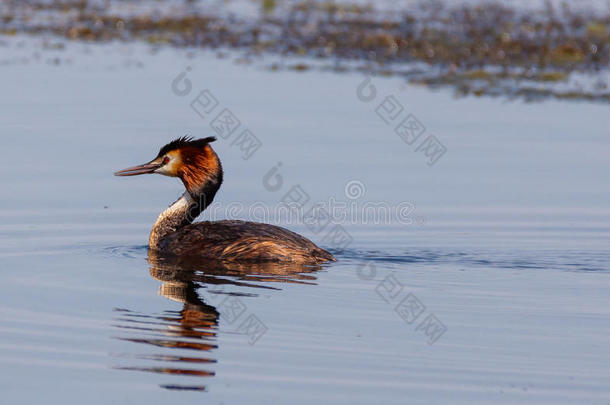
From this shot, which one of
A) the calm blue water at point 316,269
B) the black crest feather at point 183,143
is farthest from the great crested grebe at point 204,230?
the calm blue water at point 316,269

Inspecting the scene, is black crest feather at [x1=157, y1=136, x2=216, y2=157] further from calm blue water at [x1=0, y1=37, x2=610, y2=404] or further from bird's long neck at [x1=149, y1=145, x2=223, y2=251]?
calm blue water at [x1=0, y1=37, x2=610, y2=404]

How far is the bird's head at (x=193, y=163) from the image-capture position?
38.5ft

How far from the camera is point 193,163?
38.7 feet

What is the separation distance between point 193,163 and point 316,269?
1944mm

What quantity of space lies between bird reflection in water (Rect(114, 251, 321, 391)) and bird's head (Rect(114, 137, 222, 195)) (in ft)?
2.99

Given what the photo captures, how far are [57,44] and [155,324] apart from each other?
1572cm

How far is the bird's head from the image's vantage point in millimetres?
11750

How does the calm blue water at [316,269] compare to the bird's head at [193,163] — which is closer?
the calm blue water at [316,269]

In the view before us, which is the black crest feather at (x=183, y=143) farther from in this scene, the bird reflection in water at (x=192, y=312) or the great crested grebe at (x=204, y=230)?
the bird reflection in water at (x=192, y=312)

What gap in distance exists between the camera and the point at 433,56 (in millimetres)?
23047

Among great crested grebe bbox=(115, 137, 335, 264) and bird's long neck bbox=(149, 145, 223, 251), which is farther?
bird's long neck bbox=(149, 145, 223, 251)

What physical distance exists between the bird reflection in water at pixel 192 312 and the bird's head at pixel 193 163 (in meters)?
0.91

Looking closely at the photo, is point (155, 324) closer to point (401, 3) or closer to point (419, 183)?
point (419, 183)

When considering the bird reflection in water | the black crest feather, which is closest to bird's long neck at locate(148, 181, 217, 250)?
the bird reflection in water
